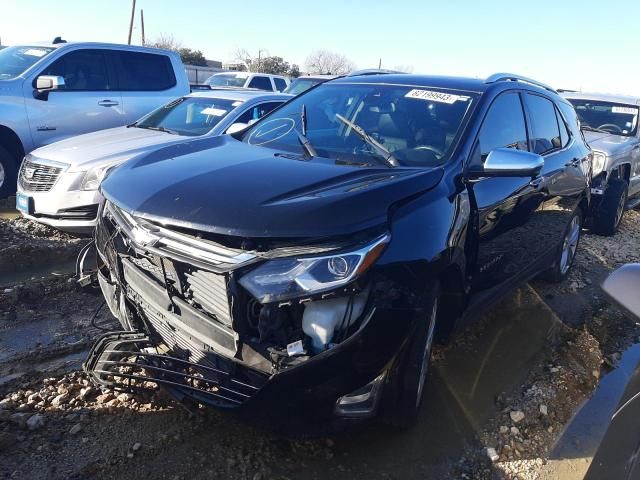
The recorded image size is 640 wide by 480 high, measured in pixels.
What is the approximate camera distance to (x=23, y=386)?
301cm

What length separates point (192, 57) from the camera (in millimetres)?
40188

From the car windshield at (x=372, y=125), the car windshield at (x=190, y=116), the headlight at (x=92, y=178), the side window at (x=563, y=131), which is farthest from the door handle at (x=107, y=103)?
the side window at (x=563, y=131)

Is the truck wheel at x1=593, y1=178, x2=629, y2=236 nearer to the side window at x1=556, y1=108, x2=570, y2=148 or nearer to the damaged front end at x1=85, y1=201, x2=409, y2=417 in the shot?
the side window at x1=556, y1=108, x2=570, y2=148

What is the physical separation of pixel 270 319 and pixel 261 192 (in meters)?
0.61

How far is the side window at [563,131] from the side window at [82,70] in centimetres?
613

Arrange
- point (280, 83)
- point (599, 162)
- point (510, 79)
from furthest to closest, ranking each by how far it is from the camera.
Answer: point (280, 83), point (599, 162), point (510, 79)

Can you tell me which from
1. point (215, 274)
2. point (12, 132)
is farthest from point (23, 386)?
point (12, 132)

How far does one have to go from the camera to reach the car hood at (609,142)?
7.41 metres

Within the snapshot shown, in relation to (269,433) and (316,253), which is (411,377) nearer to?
(269,433)

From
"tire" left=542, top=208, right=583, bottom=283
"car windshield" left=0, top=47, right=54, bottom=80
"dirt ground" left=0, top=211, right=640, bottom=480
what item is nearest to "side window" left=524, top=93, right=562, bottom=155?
"tire" left=542, top=208, right=583, bottom=283

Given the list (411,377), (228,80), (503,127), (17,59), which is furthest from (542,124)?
(228,80)

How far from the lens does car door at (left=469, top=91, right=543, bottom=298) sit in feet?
10.3

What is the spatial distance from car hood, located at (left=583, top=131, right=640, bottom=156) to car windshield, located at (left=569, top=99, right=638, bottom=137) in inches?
15.0

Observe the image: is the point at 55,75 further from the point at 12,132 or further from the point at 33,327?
the point at 33,327
